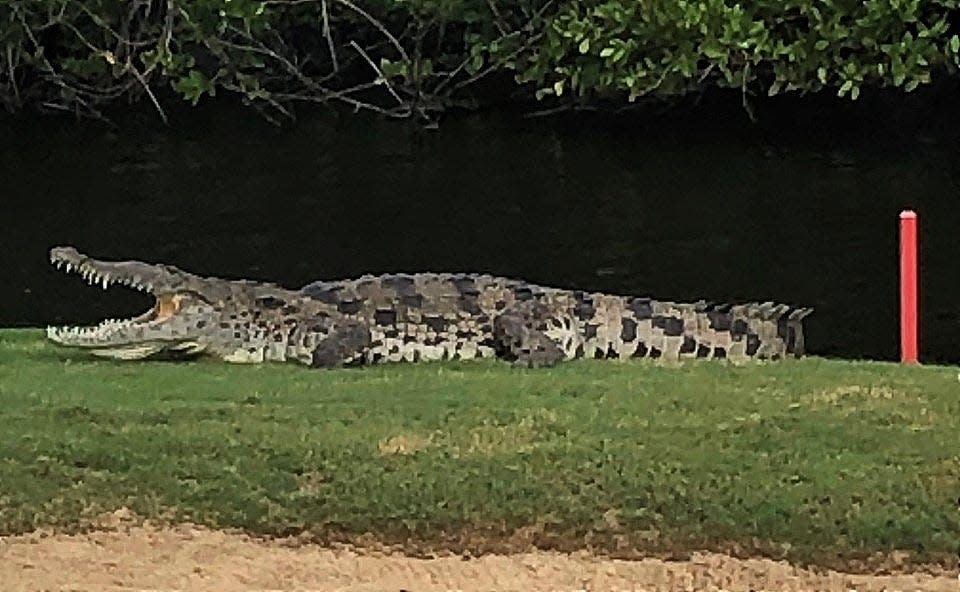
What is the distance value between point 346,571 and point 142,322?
8.00ft

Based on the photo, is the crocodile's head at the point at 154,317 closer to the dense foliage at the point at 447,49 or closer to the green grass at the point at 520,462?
the green grass at the point at 520,462

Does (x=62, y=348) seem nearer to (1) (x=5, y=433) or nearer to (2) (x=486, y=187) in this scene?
(1) (x=5, y=433)

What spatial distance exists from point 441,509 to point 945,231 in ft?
20.6

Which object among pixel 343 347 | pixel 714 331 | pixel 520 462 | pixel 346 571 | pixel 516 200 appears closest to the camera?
pixel 346 571

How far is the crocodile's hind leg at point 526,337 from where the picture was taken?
5.60 m

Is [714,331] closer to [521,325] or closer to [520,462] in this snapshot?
[521,325]

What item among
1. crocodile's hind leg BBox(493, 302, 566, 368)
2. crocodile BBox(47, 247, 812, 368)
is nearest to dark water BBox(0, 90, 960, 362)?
crocodile BBox(47, 247, 812, 368)

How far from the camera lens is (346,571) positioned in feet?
10.9

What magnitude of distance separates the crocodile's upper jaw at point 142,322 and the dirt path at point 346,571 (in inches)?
77.7

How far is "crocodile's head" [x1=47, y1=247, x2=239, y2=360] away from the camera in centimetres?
544

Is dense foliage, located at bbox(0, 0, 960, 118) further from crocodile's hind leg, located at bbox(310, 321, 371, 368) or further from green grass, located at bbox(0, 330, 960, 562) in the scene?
green grass, located at bbox(0, 330, 960, 562)

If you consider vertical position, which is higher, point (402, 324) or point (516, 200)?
point (516, 200)

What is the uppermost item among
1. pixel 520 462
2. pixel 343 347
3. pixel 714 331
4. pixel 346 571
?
pixel 714 331

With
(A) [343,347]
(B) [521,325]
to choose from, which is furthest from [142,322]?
(B) [521,325]
